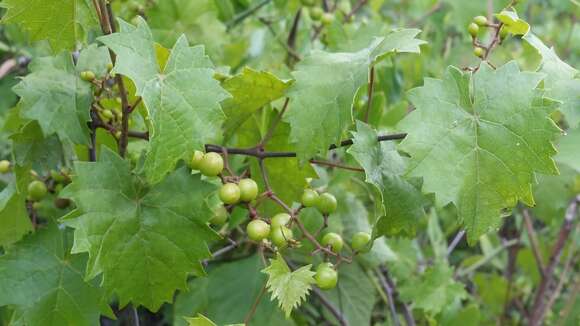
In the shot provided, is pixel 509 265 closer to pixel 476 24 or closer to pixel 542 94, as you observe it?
pixel 476 24

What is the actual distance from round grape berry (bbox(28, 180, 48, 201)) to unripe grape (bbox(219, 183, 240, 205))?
518 millimetres

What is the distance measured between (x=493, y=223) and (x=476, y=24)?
539 mm

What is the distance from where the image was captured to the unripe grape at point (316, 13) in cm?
220

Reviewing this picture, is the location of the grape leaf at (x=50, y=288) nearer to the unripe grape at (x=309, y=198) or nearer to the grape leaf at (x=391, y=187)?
the unripe grape at (x=309, y=198)

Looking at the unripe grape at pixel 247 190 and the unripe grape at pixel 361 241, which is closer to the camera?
the unripe grape at pixel 247 190

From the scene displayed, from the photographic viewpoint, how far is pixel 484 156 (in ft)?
3.67

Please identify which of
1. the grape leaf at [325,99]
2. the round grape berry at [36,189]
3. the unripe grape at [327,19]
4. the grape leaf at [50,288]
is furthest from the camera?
the unripe grape at [327,19]

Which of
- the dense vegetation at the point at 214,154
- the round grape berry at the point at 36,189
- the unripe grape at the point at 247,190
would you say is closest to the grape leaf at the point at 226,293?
the dense vegetation at the point at 214,154

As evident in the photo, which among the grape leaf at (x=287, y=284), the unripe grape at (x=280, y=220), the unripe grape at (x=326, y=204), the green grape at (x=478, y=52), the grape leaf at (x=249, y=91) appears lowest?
the unripe grape at (x=326, y=204)

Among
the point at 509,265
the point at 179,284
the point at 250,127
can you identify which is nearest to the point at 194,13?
the point at 250,127

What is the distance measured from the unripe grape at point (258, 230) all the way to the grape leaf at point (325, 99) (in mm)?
142

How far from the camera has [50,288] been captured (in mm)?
1307

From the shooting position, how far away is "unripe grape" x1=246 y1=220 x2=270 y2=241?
1.19 m

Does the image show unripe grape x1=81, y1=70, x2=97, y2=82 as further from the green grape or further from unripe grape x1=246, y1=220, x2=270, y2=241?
the green grape
